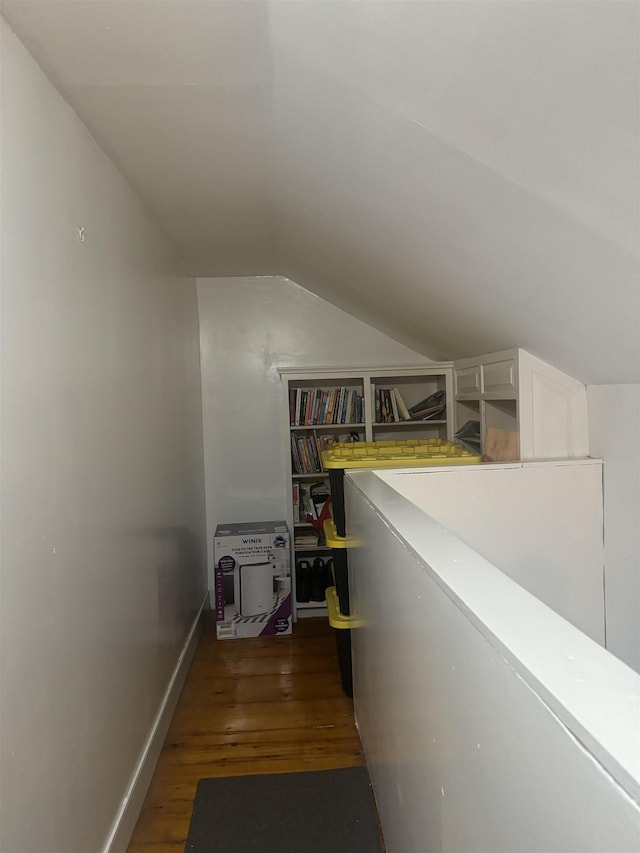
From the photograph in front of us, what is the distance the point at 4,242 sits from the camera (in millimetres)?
1168

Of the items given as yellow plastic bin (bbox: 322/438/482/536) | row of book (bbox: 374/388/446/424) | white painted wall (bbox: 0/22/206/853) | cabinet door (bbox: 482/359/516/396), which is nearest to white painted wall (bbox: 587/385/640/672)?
cabinet door (bbox: 482/359/516/396)

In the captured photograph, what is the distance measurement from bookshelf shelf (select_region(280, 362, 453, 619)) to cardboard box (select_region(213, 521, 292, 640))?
0.66 feet

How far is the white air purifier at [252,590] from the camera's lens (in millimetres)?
3404

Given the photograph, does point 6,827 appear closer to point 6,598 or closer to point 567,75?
point 6,598

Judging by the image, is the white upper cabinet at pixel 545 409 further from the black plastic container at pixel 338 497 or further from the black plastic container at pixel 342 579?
the black plastic container at pixel 342 579

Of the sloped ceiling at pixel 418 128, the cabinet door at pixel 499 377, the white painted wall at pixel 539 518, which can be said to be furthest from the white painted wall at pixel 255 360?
the white painted wall at pixel 539 518

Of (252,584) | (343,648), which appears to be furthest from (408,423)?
(343,648)

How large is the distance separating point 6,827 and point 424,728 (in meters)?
0.85

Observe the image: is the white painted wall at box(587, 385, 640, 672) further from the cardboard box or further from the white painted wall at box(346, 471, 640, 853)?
the cardboard box

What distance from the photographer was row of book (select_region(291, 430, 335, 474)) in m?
3.69

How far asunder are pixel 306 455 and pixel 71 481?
2.27 meters

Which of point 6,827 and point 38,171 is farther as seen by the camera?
point 38,171

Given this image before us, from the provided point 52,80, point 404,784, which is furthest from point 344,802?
point 52,80

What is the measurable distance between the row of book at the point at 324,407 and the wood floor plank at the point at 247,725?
4.47 ft
